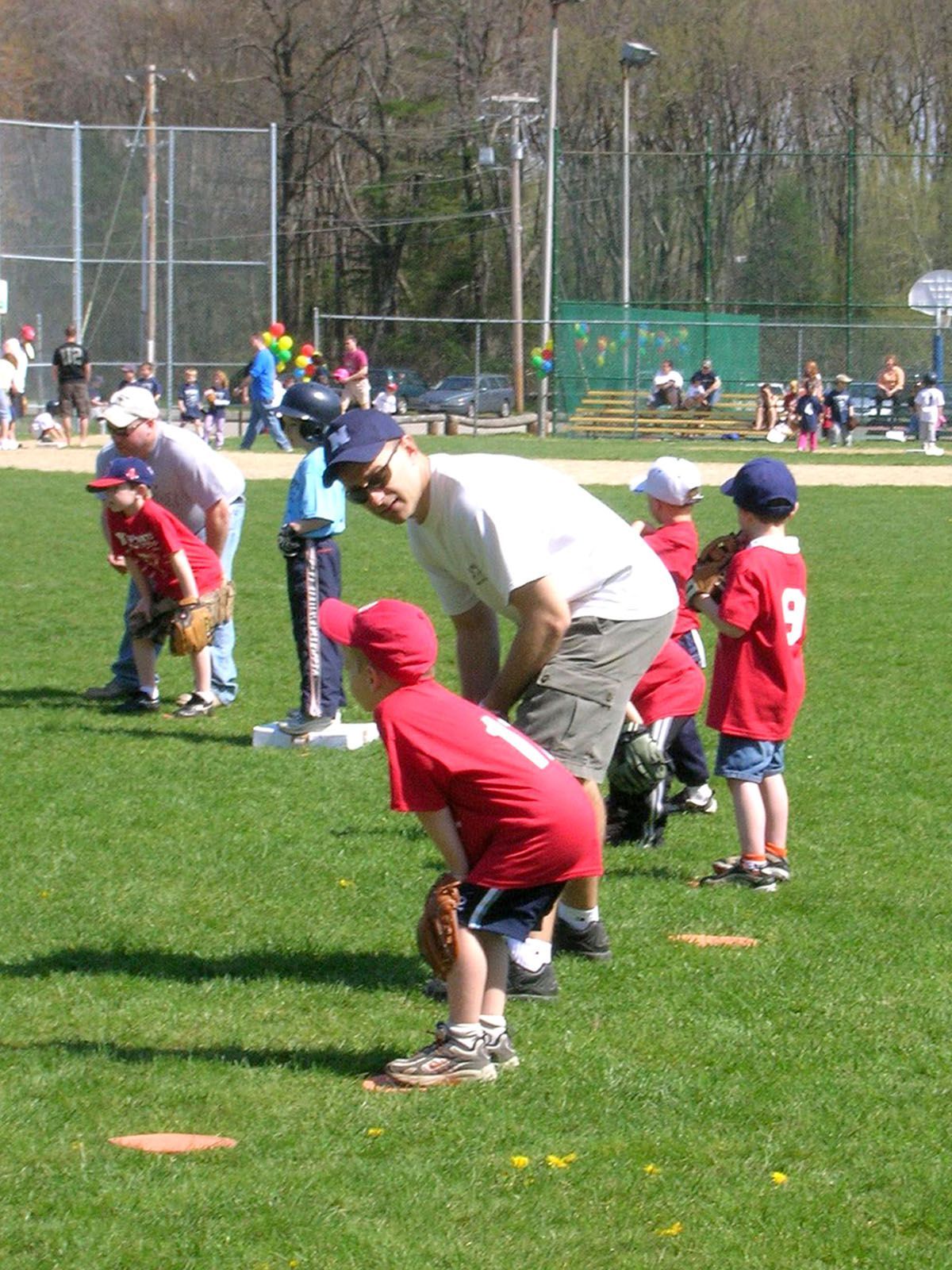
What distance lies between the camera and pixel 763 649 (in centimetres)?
627

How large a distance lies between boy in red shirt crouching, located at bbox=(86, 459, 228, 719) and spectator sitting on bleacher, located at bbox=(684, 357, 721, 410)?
30.0m

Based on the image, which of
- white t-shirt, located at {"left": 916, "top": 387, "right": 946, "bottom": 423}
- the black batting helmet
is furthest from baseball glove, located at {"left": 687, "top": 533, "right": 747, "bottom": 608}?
white t-shirt, located at {"left": 916, "top": 387, "right": 946, "bottom": 423}

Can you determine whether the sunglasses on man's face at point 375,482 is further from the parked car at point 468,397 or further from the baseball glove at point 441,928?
the parked car at point 468,397

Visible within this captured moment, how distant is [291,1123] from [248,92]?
64.2 metres

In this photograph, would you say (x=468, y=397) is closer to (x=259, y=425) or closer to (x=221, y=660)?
(x=259, y=425)

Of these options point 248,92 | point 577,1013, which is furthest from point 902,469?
point 248,92

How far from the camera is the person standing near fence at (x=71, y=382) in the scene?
3003cm

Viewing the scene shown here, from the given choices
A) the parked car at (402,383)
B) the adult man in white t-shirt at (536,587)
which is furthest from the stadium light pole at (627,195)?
the adult man in white t-shirt at (536,587)

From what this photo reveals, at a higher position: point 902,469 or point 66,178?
point 66,178

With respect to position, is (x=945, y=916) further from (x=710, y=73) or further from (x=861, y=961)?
(x=710, y=73)

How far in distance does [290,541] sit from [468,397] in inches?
1587

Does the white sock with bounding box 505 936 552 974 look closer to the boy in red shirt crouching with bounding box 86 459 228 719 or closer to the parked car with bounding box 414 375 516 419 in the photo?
the boy in red shirt crouching with bounding box 86 459 228 719

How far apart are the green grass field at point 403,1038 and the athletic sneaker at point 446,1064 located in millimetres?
51

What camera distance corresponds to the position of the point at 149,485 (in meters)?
9.14
